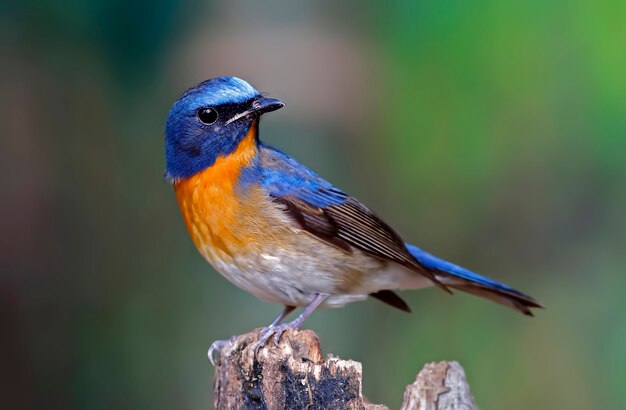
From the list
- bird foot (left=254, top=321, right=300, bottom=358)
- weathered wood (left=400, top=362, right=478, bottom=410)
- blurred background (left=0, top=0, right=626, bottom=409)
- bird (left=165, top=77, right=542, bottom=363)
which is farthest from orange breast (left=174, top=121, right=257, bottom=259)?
blurred background (left=0, top=0, right=626, bottom=409)

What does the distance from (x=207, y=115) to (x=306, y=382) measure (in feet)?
3.77

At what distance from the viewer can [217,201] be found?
11.1 feet

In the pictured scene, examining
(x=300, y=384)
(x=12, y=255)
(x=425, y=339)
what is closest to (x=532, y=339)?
(x=425, y=339)

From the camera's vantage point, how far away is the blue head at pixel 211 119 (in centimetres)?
340

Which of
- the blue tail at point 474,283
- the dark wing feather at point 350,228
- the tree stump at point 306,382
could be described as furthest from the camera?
the blue tail at point 474,283

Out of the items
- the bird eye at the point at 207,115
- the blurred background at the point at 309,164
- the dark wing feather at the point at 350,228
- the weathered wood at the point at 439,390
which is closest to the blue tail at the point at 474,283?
the dark wing feather at the point at 350,228

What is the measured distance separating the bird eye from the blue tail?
1027 mm

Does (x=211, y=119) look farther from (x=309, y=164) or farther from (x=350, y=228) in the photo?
(x=309, y=164)

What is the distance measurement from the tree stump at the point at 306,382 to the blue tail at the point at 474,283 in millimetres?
806

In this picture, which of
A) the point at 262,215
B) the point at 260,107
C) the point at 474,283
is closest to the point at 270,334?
the point at 262,215

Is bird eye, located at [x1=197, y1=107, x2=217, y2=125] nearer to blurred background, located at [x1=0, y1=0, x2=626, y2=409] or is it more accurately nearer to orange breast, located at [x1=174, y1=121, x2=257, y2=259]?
orange breast, located at [x1=174, y1=121, x2=257, y2=259]

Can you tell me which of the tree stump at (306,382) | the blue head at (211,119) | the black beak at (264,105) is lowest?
the tree stump at (306,382)

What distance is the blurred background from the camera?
5020 millimetres

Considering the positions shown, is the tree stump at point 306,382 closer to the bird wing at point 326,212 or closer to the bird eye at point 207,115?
the bird wing at point 326,212
